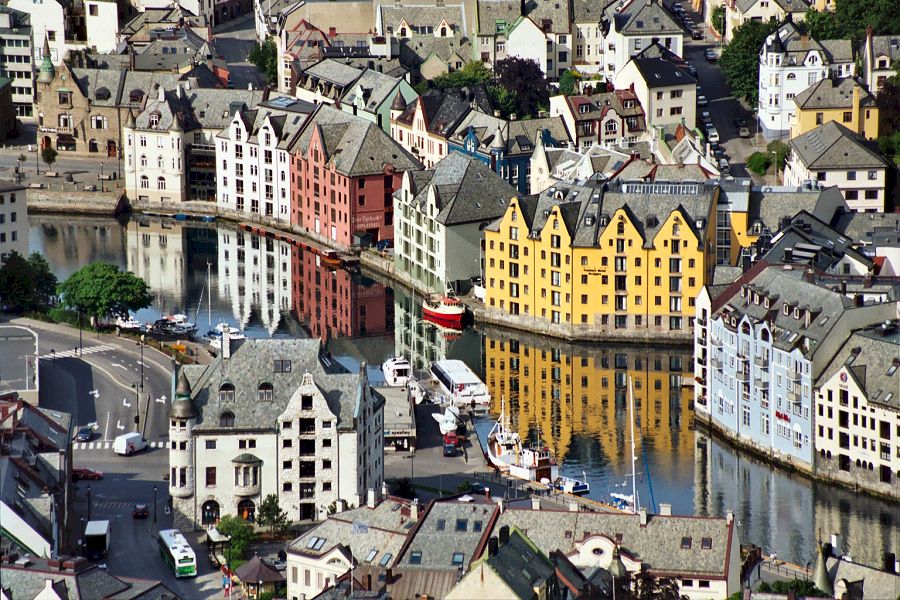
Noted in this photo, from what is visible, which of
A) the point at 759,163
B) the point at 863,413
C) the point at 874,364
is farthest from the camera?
the point at 759,163

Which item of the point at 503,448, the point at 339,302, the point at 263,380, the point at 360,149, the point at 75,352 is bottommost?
the point at 503,448

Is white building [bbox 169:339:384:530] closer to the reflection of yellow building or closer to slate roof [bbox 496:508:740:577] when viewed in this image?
slate roof [bbox 496:508:740:577]

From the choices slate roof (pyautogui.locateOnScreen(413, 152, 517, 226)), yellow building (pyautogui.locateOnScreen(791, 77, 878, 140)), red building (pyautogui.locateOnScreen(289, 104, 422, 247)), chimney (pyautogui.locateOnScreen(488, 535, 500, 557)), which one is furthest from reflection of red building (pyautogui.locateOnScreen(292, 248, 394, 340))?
chimney (pyautogui.locateOnScreen(488, 535, 500, 557))

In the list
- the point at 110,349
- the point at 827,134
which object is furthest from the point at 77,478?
the point at 827,134

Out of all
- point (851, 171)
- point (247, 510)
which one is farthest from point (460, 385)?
point (851, 171)

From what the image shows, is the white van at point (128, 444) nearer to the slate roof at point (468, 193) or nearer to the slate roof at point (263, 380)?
the slate roof at point (263, 380)

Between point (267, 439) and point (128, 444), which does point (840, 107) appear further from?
point (267, 439)

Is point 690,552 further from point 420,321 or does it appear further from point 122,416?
point 420,321

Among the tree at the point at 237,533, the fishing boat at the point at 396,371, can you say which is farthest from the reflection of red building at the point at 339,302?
the tree at the point at 237,533
